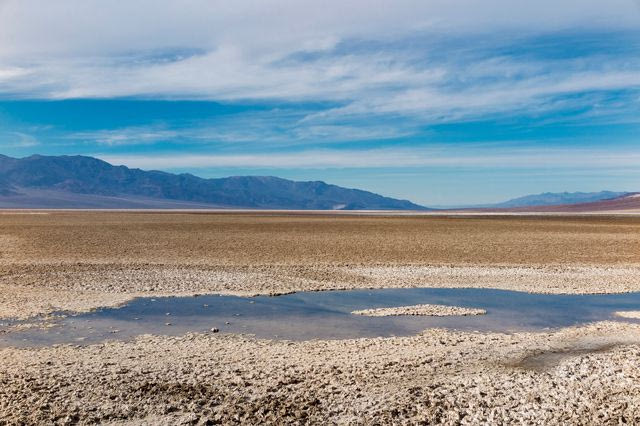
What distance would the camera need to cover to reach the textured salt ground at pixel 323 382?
7.16 metres

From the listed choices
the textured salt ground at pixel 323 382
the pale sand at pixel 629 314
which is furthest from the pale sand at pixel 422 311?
the pale sand at pixel 629 314

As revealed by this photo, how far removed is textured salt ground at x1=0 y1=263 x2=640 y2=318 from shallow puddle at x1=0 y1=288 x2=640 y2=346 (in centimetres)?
93

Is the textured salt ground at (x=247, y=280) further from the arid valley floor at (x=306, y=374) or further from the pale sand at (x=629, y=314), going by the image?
the pale sand at (x=629, y=314)

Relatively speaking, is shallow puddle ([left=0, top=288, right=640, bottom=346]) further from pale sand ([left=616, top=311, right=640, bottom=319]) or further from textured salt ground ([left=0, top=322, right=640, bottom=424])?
textured salt ground ([left=0, top=322, right=640, bottom=424])

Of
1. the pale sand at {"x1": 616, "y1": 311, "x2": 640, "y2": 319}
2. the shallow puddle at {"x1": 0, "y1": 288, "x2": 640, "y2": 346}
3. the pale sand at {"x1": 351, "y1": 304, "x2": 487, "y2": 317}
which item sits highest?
the pale sand at {"x1": 616, "y1": 311, "x2": 640, "y2": 319}

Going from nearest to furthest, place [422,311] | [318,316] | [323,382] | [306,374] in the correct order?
[323,382], [306,374], [318,316], [422,311]

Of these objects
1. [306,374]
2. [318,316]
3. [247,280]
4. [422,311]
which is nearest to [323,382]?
[306,374]

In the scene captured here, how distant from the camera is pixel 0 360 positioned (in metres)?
9.23

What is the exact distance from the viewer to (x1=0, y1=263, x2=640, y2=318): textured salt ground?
50.1ft

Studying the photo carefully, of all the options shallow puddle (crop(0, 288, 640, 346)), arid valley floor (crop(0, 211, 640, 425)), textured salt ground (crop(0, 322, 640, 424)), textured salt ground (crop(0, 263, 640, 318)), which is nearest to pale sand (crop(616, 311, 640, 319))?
shallow puddle (crop(0, 288, 640, 346))

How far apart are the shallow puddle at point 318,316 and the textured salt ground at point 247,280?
3.04ft

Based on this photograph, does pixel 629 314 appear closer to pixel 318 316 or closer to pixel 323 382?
pixel 318 316

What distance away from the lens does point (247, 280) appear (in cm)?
1861

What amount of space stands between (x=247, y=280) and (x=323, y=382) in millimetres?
10576
